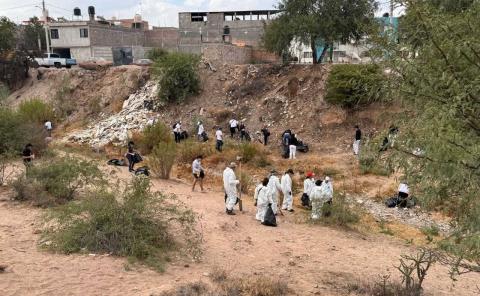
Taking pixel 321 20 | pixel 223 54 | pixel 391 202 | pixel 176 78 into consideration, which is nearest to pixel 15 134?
pixel 176 78

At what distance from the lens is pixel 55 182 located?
469 inches

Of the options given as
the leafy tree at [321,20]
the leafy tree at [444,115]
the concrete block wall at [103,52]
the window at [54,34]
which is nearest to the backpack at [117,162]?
the leafy tree at [321,20]

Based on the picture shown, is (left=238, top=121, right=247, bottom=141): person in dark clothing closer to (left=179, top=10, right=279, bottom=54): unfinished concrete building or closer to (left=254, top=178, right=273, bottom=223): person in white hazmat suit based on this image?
(left=254, top=178, right=273, bottom=223): person in white hazmat suit

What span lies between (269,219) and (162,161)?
650cm

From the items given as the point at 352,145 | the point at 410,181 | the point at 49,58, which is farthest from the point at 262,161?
the point at 49,58

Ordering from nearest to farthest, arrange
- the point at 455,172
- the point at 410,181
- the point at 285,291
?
the point at 455,172, the point at 410,181, the point at 285,291

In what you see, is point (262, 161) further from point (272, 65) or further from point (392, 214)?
point (272, 65)

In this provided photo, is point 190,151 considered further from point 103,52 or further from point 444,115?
point 103,52

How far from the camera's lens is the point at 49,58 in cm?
4006

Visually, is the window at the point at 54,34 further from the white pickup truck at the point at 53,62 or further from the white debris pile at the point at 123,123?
the white debris pile at the point at 123,123

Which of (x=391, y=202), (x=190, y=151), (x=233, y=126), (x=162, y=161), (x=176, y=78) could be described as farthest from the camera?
(x=176, y=78)

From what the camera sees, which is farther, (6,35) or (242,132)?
(6,35)

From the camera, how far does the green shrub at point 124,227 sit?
26.8 feet

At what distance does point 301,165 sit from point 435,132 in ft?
50.9
